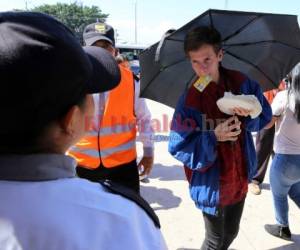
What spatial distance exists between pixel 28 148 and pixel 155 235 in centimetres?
34

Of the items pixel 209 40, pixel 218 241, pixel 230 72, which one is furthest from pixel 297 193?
pixel 209 40

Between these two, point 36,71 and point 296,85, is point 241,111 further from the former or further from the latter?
point 36,71

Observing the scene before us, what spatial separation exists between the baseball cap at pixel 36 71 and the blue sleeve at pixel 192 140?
1.24 metres

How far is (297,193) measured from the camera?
300cm

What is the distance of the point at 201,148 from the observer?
1.96 meters

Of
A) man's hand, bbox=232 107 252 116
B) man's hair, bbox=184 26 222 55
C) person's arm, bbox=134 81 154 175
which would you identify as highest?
man's hair, bbox=184 26 222 55

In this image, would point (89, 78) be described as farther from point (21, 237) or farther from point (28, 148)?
point (21, 237)

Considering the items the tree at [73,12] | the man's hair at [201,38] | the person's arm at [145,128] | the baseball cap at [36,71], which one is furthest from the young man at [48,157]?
the tree at [73,12]

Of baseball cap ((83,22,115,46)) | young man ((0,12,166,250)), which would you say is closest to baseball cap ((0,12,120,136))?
young man ((0,12,166,250))

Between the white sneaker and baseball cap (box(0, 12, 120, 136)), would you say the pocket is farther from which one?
baseball cap (box(0, 12, 120, 136))

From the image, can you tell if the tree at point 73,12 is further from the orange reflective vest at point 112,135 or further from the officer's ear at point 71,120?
the officer's ear at point 71,120

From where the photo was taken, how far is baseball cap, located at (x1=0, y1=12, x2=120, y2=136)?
681 mm

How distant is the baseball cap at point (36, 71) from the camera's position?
2.23 feet

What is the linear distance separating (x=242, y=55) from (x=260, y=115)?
1.56 feet
